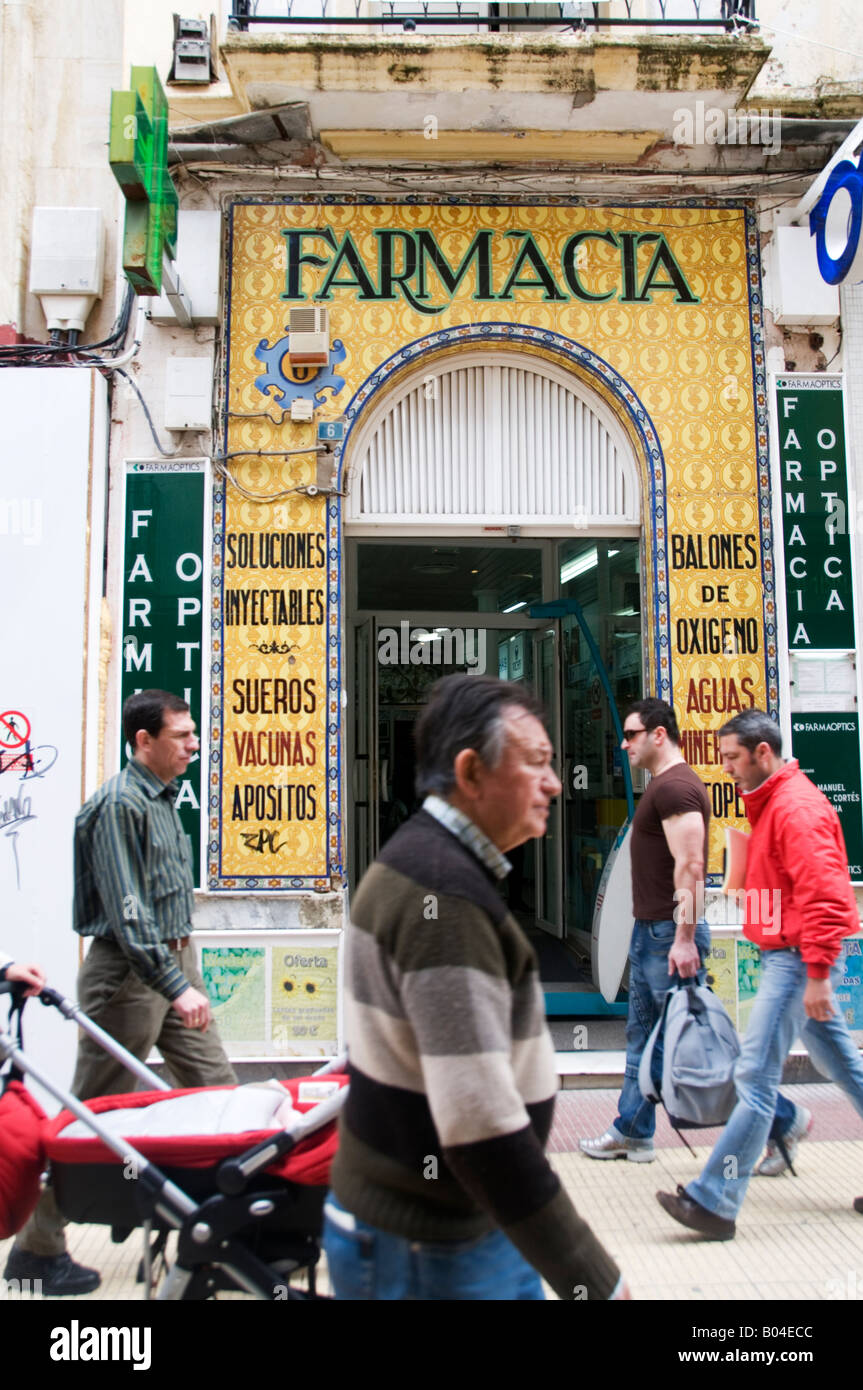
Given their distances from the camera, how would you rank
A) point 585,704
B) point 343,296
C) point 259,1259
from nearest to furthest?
point 259,1259, point 343,296, point 585,704

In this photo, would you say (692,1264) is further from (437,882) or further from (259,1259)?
(437,882)

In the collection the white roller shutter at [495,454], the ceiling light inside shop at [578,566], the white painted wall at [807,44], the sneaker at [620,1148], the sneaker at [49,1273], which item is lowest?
the sneaker at [620,1148]

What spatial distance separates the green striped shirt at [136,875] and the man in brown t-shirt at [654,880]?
6.81 ft

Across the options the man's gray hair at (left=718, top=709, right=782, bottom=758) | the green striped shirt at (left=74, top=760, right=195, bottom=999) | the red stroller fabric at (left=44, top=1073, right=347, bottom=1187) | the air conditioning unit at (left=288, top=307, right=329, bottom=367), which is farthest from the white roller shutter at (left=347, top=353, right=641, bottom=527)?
the red stroller fabric at (left=44, top=1073, right=347, bottom=1187)

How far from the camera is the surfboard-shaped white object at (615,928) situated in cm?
670

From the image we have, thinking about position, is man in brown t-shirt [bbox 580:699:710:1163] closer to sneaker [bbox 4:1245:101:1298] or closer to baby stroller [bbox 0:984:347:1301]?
baby stroller [bbox 0:984:347:1301]

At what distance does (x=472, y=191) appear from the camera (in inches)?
265

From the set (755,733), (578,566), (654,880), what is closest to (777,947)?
(654,880)

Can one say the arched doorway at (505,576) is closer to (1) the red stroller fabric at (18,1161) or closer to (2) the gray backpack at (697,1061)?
(2) the gray backpack at (697,1061)

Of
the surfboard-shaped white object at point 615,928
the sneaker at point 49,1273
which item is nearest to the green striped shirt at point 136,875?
the sneaker at point 49,1273

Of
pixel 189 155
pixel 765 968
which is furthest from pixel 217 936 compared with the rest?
pixel 189 155

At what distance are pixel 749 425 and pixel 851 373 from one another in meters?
0.69

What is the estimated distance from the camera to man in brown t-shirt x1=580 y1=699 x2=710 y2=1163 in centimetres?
482

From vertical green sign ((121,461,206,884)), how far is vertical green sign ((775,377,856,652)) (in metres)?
3.47
